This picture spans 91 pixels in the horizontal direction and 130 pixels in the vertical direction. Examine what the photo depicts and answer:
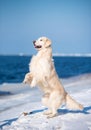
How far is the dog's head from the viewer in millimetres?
8102

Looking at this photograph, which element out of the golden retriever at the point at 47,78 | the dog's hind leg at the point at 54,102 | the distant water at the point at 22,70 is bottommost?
the distant water at the point at 22,70

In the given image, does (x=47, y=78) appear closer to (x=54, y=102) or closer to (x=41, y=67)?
(x=41, y=67)

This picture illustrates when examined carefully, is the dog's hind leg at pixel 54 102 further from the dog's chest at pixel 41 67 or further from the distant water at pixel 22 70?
the distant water at pixel 22 70

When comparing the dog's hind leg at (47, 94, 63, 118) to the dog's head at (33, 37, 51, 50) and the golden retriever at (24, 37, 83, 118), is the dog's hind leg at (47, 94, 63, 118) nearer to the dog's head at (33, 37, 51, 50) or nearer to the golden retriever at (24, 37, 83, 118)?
the golden retriever at (24, 37, 83, 118)

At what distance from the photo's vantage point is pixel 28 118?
8.12 metres

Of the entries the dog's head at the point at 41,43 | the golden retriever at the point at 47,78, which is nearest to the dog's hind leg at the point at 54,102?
the golden retriever at the point at 47,78

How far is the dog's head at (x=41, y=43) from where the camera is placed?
319 inches

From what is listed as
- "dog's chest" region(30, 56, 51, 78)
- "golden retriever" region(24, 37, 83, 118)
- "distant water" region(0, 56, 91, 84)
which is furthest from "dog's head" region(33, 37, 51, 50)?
"distant water" region(0, 56, 91, 84)

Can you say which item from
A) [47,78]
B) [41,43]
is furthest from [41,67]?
[41,43]

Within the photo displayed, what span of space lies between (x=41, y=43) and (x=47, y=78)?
80cm

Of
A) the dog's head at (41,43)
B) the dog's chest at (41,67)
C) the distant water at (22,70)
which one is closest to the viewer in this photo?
the dog's chest at (41,67)

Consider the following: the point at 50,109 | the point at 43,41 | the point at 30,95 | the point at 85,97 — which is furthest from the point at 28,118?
the point at 30,95

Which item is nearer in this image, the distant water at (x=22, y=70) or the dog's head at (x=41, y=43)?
the dog's head at (x=41, y=43)

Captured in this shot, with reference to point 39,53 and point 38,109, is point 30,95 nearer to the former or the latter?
point 38,109
